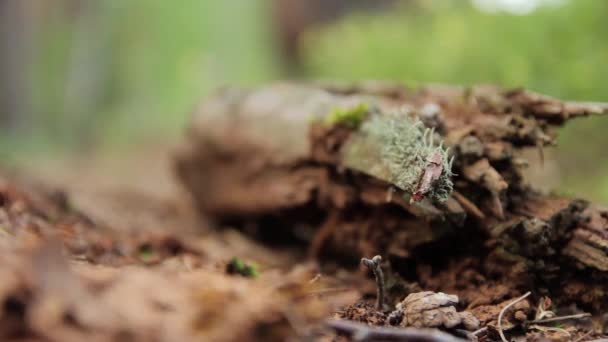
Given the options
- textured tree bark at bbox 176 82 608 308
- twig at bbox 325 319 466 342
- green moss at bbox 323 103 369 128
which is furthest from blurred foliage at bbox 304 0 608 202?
twig at bbox 325 319 466 342

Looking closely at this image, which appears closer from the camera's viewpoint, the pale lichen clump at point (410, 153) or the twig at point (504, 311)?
the twig at point (504, 311)

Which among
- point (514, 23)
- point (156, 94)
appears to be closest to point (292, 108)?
point (514, 23)

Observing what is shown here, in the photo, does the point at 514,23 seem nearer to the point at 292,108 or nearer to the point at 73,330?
the point at 292,108

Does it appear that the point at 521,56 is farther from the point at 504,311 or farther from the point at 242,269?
the point at 242,269

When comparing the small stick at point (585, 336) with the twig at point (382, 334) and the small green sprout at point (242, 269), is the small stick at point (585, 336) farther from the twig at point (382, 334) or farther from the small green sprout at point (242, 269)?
the small green sprout at point (242, 269)

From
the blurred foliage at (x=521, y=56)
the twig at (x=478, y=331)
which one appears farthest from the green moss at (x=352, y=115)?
the blurred foliage at (x=521, y=56)

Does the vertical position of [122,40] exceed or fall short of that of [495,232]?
it exceeds it

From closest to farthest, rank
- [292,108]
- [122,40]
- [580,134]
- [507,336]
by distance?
1. [507,336]
2. [292,108]
3. [580,134]
4. [122,40]
